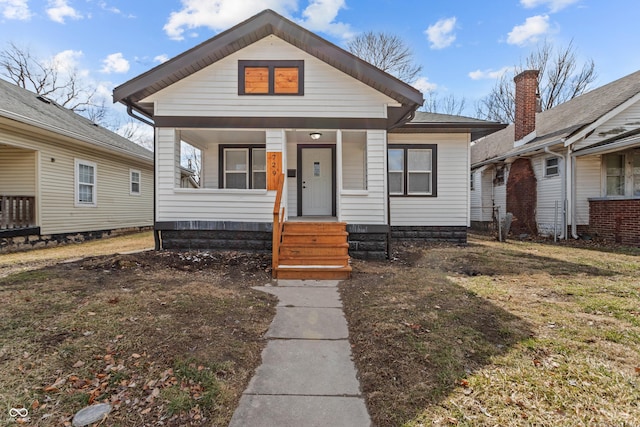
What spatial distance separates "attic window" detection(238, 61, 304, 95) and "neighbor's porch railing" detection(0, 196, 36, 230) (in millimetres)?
6828

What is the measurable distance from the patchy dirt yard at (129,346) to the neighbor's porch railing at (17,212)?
482 centimetres

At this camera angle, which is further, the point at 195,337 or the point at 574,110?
the point at 574,110

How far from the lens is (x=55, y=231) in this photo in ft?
32.1

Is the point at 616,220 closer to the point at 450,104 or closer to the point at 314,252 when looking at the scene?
the point at 314,252

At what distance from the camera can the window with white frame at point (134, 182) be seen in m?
13.5

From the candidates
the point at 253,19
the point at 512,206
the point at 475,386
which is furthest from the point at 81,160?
the point at 512,206

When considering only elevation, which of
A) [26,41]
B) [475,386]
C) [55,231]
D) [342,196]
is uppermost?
[26,41]

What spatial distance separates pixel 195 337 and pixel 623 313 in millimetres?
4715

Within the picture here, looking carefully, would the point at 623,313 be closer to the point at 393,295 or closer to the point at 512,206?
the point at 393,295

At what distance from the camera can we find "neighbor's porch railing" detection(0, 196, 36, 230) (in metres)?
8.30

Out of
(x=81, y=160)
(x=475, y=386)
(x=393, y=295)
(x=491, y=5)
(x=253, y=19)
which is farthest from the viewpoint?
(x=491, y=5)

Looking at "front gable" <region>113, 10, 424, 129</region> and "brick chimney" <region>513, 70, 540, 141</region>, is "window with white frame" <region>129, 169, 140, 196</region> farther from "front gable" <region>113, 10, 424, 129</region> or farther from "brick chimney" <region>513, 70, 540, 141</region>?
"brick chimney" <region>513, 70, 540, 141</region>

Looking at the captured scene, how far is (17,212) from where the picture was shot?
873 cm

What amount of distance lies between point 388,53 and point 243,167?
18.8 metres
